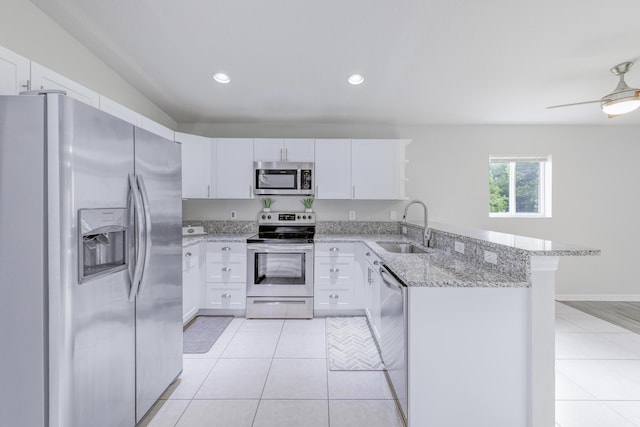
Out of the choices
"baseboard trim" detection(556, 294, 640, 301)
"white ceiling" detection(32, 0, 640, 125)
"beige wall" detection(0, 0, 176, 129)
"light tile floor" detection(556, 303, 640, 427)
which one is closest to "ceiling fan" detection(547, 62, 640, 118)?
"white ceiling" detection(32, 0, 640, 125)

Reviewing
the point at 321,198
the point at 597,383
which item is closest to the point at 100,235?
the point at 321,198

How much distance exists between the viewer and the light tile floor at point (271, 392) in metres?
1.77

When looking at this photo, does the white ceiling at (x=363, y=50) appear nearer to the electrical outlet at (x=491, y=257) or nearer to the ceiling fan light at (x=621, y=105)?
the ceiling fan light at (x=621, y=105)

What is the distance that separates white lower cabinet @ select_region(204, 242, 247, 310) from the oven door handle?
0.12 m

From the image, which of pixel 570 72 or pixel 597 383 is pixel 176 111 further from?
pixel 597 383

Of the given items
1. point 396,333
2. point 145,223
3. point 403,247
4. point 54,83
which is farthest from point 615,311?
point 54,83

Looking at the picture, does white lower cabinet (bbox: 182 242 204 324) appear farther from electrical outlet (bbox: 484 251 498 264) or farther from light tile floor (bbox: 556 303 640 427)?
light tile floor (bbox: 556 303 640 427)

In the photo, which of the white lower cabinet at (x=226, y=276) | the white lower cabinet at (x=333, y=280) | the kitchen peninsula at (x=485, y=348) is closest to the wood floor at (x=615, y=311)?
the kitchen peninsula at (x=485, y=348)

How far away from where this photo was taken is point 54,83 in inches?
60.2

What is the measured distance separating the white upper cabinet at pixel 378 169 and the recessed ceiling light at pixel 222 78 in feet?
5.33

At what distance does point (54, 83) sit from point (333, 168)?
2674 mm

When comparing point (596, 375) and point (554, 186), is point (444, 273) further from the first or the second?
point (554, 186)

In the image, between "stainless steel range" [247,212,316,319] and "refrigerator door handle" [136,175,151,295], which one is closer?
"refrigerator door handle" [136,175,151,295]

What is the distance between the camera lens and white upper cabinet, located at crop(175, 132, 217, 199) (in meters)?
3.38
